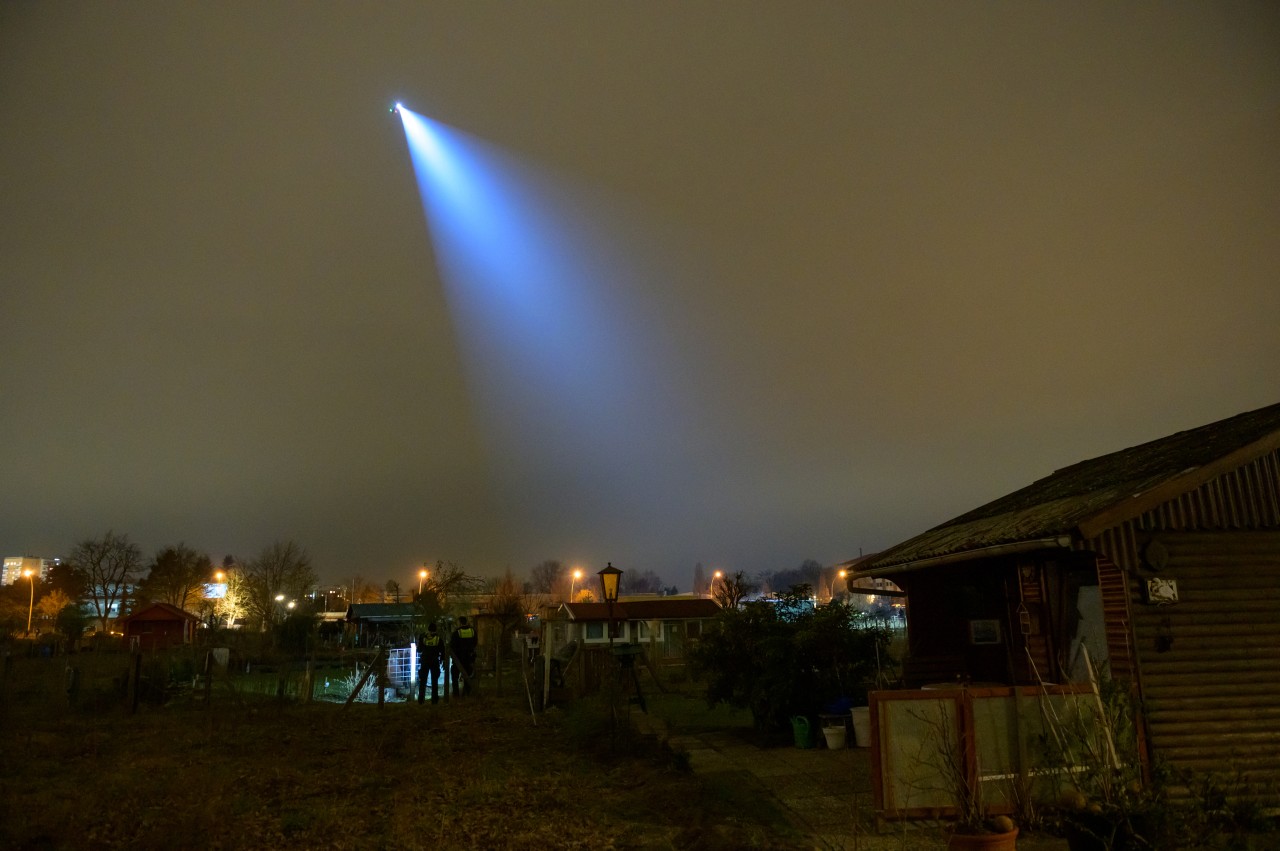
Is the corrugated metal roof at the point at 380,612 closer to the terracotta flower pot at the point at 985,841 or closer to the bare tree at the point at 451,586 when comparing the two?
the bare tree at the point at 451,586

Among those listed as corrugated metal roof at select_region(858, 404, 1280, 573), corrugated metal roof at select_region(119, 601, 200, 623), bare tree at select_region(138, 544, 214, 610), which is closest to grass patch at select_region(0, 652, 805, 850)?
corrugated metal roof at select_region(858, 404, 1280, 573)

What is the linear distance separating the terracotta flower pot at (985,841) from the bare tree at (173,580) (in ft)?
279

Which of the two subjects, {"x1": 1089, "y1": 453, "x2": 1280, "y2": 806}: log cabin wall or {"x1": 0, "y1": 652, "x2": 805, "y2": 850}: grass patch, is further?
{"x1": 1089, "y1": 453, "x2": 1280, "y2": 806}: log cabin wall

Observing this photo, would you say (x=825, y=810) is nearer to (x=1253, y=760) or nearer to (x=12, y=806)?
(x=1253, y=760)

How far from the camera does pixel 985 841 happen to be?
5.82 meters

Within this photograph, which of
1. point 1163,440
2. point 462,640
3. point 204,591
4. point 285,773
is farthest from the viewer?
point 204,591

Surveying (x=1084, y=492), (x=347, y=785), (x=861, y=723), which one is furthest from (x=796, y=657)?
(x=347, y=785)

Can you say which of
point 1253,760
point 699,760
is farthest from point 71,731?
point 1253,760

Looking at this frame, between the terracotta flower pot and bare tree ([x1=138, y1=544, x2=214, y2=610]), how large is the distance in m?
84.9

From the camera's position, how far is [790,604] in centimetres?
1495

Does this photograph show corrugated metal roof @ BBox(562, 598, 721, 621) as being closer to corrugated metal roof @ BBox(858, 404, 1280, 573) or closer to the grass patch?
the grass patch

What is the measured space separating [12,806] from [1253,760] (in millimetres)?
13026

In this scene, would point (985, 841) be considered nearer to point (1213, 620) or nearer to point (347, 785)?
point (1213, 620)

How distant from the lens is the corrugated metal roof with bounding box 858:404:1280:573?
892 cm
